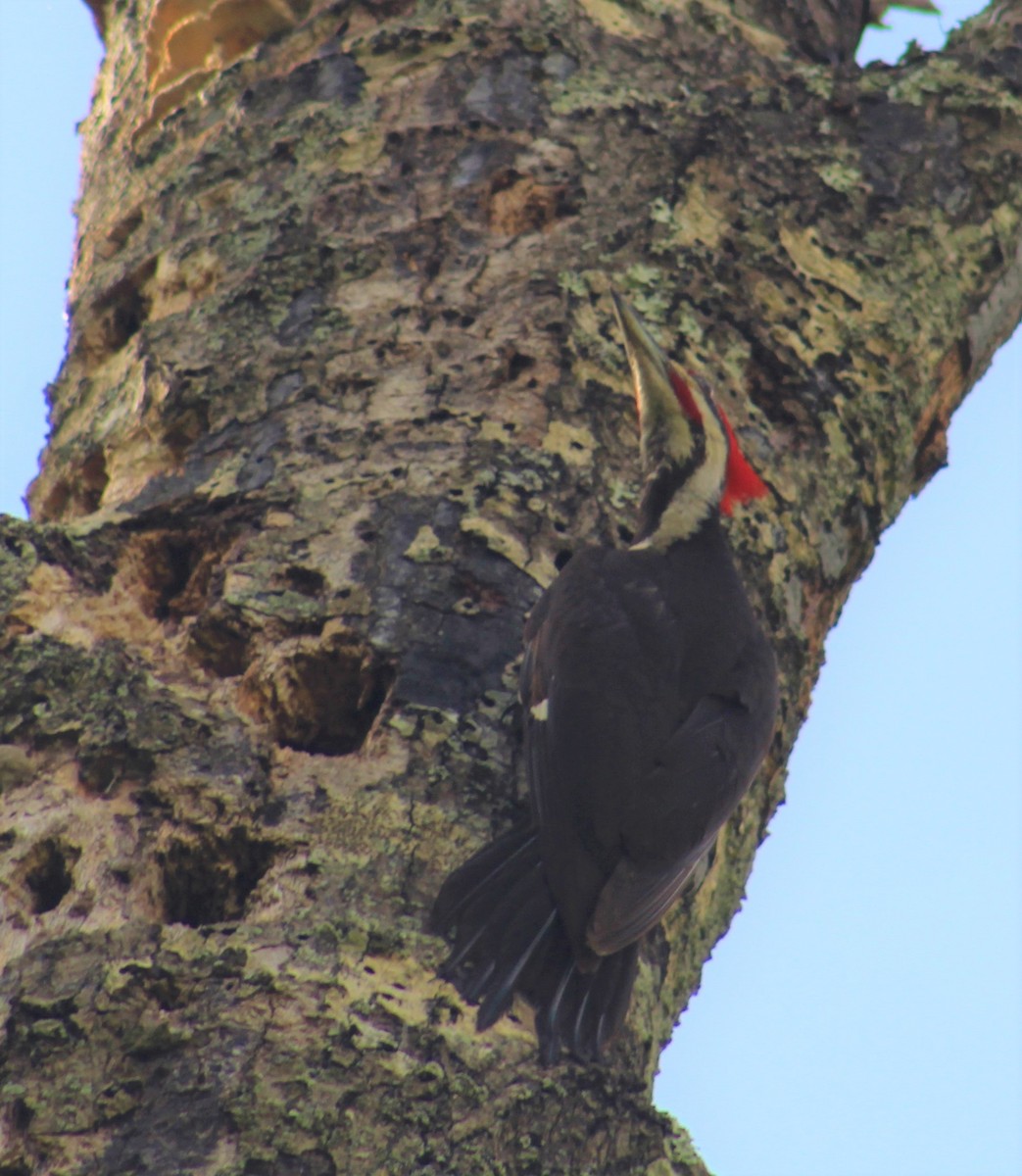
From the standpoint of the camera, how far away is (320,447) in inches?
104

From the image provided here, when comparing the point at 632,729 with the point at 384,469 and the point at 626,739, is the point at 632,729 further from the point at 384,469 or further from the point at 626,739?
the point at 384,469

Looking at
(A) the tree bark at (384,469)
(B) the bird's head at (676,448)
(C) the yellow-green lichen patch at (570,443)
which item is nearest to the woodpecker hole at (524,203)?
(A) the tree bark at (384,469)

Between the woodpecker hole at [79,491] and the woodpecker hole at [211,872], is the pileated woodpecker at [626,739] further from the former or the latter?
the woodpecker hole at [79,491]

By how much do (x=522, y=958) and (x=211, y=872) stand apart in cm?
38

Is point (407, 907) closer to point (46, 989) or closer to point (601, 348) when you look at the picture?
point (46, 989)

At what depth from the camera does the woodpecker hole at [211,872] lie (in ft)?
6.90

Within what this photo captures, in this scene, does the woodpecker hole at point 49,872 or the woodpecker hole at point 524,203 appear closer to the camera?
the woodpecker hole at point 49,872

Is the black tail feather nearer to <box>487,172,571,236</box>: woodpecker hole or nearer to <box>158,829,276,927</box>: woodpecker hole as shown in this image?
<box>158,829,276,927</box>: woodpecker hole

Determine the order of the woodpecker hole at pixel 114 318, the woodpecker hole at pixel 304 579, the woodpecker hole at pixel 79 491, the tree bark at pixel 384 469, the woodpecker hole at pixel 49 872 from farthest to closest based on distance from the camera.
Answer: the woodpecker hole at pixel 114 318
the woodpecker hole at pixel 79 491
the woodpecker hole at pixel 304 579
the woodpecker hole at pixel 49 872
the tree bark at pixel 384 469

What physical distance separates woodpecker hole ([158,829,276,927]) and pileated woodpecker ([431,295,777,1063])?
0.24 m

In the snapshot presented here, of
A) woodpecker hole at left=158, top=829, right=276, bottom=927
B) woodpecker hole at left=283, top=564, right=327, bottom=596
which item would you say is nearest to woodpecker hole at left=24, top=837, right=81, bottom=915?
woodpecker hole at left=158, top=829, right=276, bottom=927

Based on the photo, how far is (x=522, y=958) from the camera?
2092 mm

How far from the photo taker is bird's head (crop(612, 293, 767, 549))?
109 inches

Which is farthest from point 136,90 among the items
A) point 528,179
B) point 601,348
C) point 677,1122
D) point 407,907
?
point 677,1122
